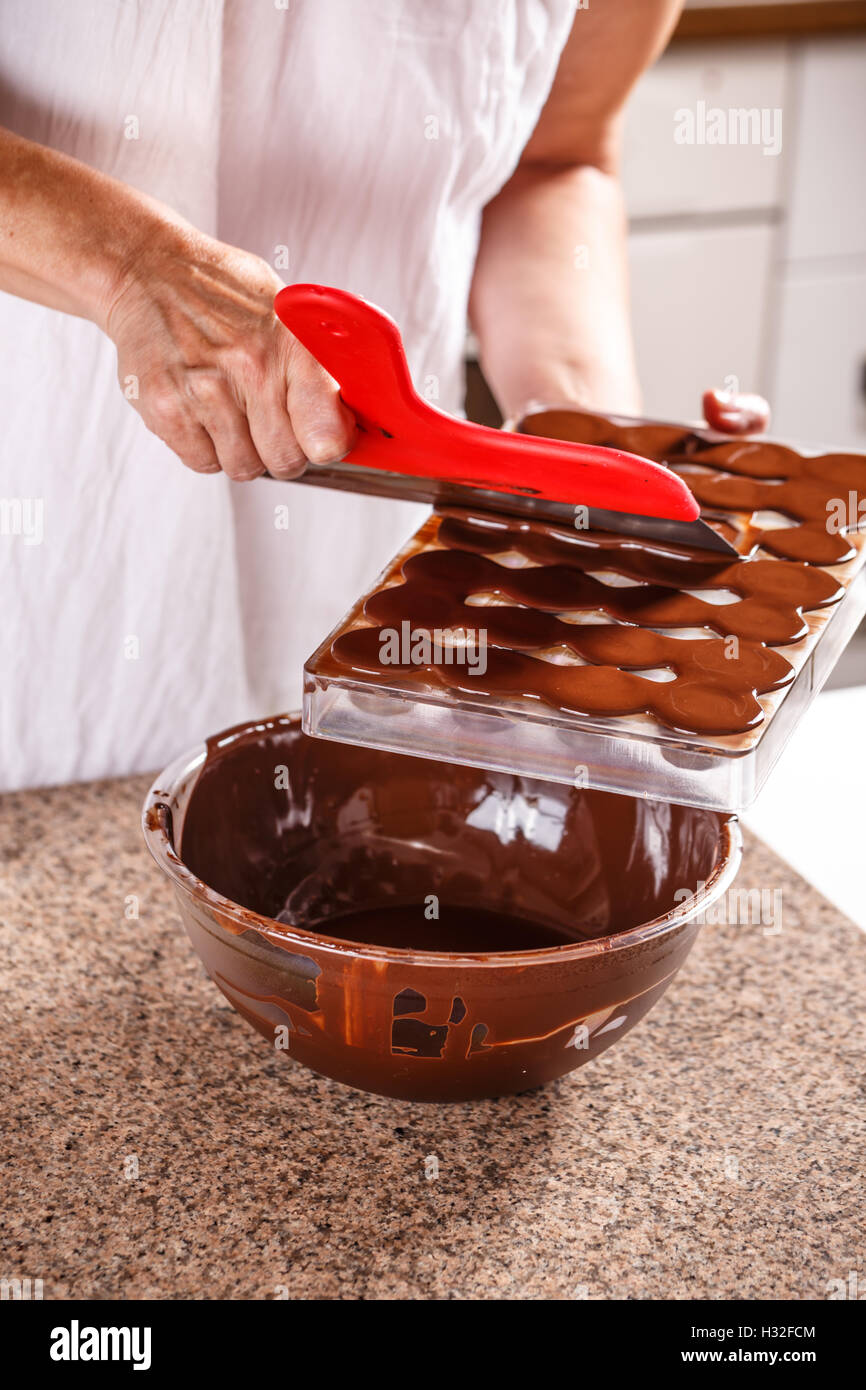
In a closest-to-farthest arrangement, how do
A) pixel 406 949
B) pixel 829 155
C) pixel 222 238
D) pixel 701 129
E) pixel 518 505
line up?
pixel 406 949
pixel 518 505
pixel 222 238
pixel 701 129
pixel 829 155

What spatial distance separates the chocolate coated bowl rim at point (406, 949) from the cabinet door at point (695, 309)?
66.9 inches

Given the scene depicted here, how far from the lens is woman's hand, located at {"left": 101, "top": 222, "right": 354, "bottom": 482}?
2.34 ft

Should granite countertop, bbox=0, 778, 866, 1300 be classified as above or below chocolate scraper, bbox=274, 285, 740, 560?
below

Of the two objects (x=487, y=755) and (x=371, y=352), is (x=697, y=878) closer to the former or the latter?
(x=487, y=755)

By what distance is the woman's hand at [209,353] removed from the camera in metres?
0.71

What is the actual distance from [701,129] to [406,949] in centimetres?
186

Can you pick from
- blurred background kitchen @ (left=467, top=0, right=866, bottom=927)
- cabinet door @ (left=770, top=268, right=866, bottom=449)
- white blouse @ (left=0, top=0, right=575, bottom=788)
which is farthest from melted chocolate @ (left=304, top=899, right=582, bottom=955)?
cabinet door @ (left=770, top=268, right=866, bottom=449)

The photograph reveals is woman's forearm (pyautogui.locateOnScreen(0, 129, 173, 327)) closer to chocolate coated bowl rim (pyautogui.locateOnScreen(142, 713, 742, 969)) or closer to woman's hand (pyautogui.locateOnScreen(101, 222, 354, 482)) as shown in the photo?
woman's hand (pyautogui.locateOnScreen(101, 222, 354, 482))

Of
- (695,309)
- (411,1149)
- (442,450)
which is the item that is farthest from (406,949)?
(695,309)

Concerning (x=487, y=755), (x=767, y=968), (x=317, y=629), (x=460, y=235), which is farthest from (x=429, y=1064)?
(x=460, y=235)

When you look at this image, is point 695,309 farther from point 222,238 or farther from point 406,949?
point 406,949

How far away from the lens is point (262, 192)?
967mm

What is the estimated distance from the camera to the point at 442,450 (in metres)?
0.68
